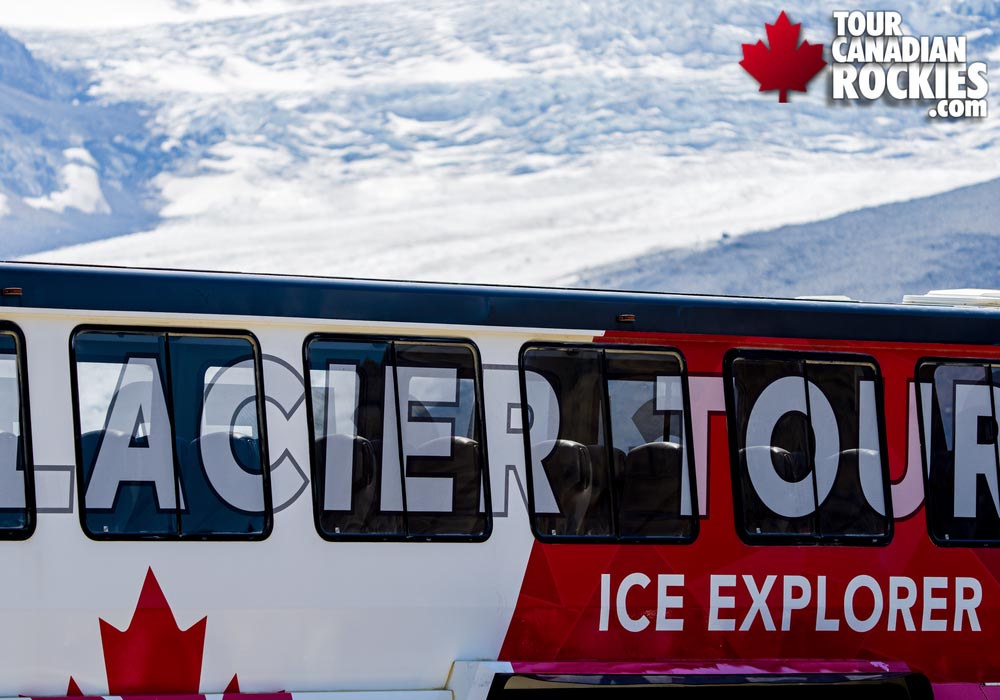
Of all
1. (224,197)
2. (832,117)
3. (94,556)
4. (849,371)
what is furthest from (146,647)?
(832,117)

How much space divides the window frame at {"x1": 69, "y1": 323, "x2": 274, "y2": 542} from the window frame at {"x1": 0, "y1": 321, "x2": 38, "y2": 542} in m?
0.19

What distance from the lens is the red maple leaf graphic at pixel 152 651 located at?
215 inches

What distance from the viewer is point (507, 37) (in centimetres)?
4981

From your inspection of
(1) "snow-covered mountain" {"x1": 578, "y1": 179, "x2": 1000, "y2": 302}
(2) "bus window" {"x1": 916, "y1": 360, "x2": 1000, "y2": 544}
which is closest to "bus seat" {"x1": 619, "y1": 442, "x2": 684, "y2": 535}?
(2) "bus window" {"x1": 916, "y1": 360, "x2": 1000, "y2": 544}

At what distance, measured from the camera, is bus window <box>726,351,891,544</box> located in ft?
20.8

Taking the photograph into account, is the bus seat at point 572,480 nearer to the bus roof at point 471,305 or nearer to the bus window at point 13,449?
the bus roof at point 471,305

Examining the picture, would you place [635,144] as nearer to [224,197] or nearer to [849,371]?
[224,197]

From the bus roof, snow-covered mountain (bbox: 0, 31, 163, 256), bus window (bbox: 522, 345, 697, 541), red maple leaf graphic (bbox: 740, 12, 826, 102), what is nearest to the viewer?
→ the bus roof

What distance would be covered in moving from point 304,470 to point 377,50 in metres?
46.4

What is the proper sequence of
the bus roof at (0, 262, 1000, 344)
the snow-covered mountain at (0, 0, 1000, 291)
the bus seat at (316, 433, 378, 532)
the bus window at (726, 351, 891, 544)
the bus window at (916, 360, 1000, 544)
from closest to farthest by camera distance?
the bus roof at (0, 262, 1000, 344) < the bus seat at (316, 433, 378, 532) < the bus window at (726, 351, 891, 544) < the bus window at (916, 360, 1000, 544) < the snow-covered mountain at (0, 0, 1000, 291)

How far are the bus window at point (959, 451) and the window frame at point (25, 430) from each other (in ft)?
15.0

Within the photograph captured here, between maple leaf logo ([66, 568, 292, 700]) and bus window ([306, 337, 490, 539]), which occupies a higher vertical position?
bus window ([306, 337, 490, 539])

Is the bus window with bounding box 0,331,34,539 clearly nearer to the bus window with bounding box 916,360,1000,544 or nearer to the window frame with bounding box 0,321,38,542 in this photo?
the window frame with bounding box 0,321,38,542

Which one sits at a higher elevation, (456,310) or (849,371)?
(456,310)
